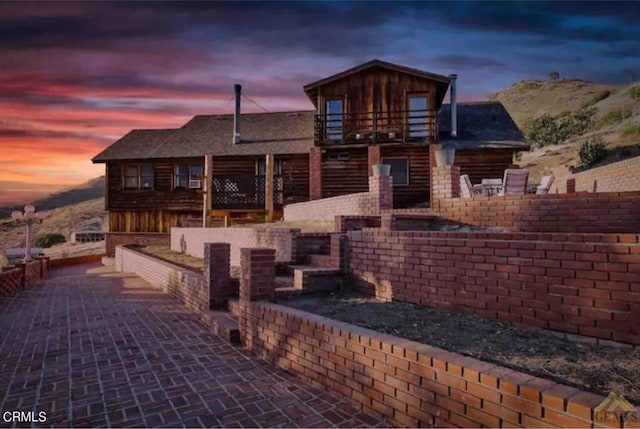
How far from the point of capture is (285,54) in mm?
9141

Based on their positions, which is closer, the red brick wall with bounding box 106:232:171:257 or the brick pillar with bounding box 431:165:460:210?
the brick pillar with bounding box 431:165:460:210

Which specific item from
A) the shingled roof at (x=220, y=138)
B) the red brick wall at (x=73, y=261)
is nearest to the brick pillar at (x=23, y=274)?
the red brick wall at (x=73, y=261)

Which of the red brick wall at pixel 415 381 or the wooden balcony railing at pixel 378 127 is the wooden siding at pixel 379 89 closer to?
the wooden balcony railing at pixel 378 127

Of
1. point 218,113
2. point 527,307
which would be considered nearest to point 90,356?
point 527,307

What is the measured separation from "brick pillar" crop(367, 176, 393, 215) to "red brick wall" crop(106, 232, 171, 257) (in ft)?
50.4

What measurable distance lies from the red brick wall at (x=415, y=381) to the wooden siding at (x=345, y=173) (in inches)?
515

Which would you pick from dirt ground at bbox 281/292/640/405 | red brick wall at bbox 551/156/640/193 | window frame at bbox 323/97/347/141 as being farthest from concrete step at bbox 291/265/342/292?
window frame at bbox 323/97/347/141

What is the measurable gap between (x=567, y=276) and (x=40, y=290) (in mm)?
11523

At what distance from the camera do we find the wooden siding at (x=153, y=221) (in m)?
21.1

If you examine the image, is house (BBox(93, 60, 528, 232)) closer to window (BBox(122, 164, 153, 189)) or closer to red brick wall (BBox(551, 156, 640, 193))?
window (BBox(122, 164, 153, 189))

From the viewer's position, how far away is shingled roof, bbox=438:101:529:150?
15.7m

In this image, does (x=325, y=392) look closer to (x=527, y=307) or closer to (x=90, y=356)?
(x=527, y=307)

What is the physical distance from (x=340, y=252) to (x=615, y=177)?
1093 cm

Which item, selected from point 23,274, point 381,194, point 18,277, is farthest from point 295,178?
point 18,277
